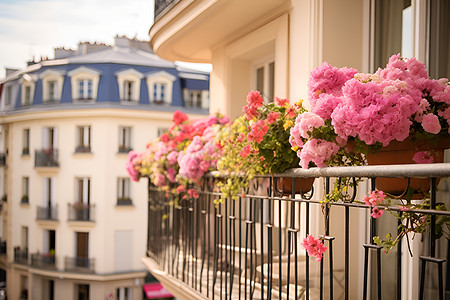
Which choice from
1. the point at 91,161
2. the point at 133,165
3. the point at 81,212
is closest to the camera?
the point at 133,165

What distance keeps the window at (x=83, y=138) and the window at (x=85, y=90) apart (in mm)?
1491

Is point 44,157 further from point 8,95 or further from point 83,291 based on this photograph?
point 83,291

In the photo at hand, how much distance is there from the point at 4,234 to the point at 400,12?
93.8ft

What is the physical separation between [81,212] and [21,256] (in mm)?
4827

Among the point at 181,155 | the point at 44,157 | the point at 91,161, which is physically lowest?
the point at 91,161

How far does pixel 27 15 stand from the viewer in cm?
2302

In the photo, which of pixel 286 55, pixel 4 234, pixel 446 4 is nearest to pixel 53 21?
pixel 4 234

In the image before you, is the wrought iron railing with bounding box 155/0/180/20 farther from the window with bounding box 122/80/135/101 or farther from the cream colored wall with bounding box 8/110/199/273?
the window with bounding box 122/80/135/101

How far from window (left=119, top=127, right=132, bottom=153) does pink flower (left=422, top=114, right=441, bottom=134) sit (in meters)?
22.9

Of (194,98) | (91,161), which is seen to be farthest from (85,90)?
(194,98)

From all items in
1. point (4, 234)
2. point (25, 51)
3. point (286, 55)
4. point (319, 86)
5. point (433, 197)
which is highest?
point (25, 51)

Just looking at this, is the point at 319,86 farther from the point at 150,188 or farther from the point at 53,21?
the point at 53,21

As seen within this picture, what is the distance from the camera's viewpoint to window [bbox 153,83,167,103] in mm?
25000

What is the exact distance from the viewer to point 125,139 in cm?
2469
